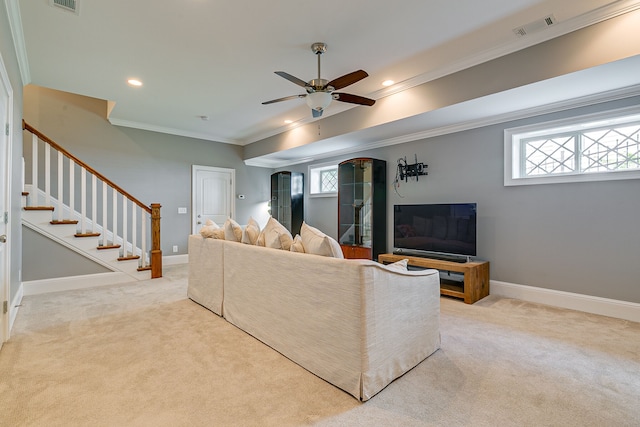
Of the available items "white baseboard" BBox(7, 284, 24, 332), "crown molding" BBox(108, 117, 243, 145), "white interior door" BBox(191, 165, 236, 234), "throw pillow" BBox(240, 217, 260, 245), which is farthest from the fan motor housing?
"white interior door" BBox(191, 165, 236, 234)

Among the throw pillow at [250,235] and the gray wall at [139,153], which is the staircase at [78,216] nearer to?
the gray wall at [139,153]

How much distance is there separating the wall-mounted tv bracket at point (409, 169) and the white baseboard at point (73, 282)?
14.8ft

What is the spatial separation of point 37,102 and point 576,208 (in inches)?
302

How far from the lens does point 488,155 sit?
3961 mm

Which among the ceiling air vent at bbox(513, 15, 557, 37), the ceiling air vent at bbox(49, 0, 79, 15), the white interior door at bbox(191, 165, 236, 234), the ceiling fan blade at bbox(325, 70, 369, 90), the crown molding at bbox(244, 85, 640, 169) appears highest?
the ceiling air vent at bbox(49, 0, 79, 15)

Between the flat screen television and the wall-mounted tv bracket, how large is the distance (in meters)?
0.59

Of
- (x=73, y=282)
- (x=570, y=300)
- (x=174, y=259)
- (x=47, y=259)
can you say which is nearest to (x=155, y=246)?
(x=73, y=282)

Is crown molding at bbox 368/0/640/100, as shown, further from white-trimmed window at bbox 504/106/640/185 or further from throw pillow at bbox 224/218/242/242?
throw pillow at bbox 224/218/242/242

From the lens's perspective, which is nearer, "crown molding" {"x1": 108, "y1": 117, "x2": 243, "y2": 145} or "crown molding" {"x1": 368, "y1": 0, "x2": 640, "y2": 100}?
"crown molding" {"x1": 368, "y1": 0, "x2": 640, "y2": 100}

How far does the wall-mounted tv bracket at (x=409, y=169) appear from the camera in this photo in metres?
4.64

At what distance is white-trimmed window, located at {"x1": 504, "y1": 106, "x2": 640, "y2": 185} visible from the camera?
3061mm

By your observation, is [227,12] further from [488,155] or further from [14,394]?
[488,155]

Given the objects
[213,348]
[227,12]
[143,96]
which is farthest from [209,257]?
[143,96]

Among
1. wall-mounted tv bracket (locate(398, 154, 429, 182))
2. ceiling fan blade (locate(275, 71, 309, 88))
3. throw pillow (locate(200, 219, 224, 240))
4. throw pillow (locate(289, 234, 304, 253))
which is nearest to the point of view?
throw pillow (locate(289, 234, 304, 253))
